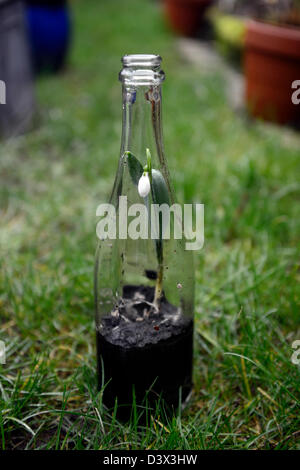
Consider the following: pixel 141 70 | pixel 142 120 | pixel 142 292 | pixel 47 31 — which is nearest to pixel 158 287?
pixel 142 292

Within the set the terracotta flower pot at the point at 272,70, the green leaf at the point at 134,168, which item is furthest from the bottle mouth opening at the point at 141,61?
the terracotta flower pot at the point at 272,70

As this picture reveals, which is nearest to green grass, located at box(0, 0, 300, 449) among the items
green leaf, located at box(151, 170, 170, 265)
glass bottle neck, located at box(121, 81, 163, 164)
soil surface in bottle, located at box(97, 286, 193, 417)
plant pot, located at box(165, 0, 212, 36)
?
soil surface in bottle, located at box(97, 286, 193, 417)

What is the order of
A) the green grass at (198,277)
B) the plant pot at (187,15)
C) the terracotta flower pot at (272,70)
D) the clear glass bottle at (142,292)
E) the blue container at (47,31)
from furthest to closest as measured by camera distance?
the plant pot at (187,15), the blue container at (47,31), the terracotta flower pot at (272,70), the green grass at (198,277), the clear glass bottle at (142,292)

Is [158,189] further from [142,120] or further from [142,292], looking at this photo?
[142,292]

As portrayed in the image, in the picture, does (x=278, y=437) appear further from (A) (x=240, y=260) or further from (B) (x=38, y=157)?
(B) (x=38, y=157)

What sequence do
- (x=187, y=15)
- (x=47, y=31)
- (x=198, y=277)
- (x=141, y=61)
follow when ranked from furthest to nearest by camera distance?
(x=187, y=15) < (x=47, y=31) < (x=198, y=277) < (x=141, y=61)

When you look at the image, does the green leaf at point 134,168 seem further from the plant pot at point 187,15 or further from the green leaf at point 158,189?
the plant pot at point 187,15
